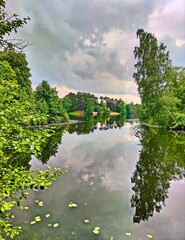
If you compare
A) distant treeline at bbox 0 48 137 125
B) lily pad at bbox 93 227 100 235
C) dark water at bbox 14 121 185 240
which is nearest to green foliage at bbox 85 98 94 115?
distant treeline at bbox 0 48 137 125

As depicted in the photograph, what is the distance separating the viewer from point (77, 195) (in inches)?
340

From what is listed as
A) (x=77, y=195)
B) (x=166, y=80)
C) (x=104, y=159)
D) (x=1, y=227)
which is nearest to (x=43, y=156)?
(x=104, y=159)

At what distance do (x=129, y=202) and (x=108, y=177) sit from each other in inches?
126

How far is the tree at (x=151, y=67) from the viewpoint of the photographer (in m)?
34.1

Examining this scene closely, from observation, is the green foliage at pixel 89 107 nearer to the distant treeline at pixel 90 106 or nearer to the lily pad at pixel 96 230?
the distant treeline at pixel 90 106

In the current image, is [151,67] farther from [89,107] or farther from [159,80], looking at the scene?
[89,107]

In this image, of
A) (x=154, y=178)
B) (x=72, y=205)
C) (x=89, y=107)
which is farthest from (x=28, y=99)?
(x=89, y=107)

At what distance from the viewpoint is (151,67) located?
34.7m

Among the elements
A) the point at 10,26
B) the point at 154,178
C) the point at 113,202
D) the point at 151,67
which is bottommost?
the point at 113,202

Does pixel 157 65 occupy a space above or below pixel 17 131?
above

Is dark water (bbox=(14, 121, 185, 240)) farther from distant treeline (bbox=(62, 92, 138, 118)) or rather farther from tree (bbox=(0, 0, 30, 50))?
distant treeline (bbox=(62, 92, 138, 118))

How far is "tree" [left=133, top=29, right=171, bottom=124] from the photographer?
34.1 m

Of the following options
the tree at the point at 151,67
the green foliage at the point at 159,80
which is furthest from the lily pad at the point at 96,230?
the tree at the point at 151,67

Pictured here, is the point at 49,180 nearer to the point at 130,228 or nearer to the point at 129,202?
the point at 130,228
